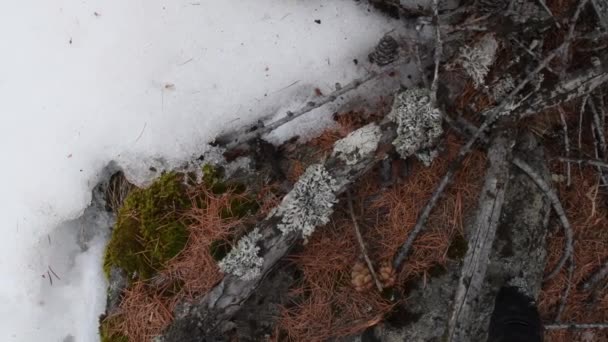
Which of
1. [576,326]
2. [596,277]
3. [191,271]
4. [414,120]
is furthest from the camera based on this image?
[596,277]

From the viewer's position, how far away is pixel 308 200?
9.25ft

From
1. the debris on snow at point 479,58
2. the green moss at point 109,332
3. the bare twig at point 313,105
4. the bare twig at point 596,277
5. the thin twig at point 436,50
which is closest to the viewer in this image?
the thin twig at point 436,50

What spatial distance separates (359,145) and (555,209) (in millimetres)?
1344

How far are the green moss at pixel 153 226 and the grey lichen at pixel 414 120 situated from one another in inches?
52.7

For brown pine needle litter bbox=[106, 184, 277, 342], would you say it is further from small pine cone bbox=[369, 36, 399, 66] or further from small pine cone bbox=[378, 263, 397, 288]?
small pine cone bbox=[369, 36, 399, 66]

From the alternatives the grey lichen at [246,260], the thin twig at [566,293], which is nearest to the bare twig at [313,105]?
the grey lichen at [246,260]

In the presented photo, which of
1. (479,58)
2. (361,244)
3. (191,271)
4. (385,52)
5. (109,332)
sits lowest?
(109,332)

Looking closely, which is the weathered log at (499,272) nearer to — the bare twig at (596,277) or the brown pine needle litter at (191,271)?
the bare twig at (596,277)

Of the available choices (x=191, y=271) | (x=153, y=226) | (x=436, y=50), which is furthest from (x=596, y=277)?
(x=153, y=226)

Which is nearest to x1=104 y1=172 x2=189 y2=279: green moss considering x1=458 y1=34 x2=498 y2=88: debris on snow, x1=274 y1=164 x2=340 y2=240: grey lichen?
x1=274 y1=164 x2=340 y2=240: grey lichen

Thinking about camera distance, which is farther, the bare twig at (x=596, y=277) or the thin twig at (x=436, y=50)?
the bare twig at (x=596, y=277)

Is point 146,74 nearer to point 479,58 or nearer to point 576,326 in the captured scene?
point 479,58

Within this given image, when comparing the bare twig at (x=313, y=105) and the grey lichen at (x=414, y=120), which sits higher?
the bare twig at (x=313, y=105)

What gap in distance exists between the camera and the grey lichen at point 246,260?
280 centimetres
